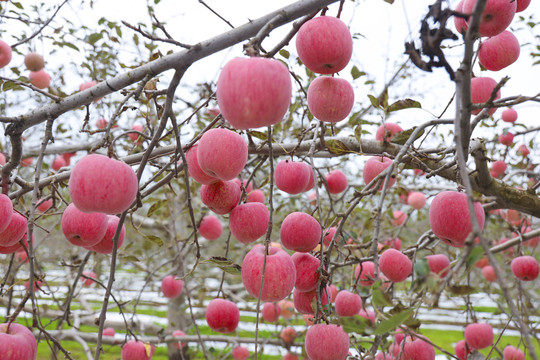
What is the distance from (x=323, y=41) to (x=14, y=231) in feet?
3.01

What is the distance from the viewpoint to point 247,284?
0.93 metres

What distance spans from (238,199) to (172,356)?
3.37 meters

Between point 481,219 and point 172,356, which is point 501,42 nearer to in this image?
Result: point 481,219

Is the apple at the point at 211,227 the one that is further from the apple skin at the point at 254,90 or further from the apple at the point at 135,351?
the apple skin at the point at 254,90

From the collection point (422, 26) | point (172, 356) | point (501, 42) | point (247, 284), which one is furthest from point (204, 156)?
point (172, 356)

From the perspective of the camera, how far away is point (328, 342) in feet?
3.09

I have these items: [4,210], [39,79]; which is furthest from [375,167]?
[39,79]

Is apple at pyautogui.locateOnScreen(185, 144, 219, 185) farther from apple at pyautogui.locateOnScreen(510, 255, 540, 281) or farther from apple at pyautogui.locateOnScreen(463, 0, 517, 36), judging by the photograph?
apple at pyautogui.locateOnScreen(510, 255, 540, 281)

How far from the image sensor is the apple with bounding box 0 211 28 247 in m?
1.04

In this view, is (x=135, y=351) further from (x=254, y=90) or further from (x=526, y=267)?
(x=526, y=267)

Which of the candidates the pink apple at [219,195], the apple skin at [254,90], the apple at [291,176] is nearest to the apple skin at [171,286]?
the apple at [291,176]

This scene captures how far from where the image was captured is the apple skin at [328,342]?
94 centimetres

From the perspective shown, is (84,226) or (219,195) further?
(219,195)

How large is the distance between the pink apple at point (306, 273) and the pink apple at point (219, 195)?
261mm
